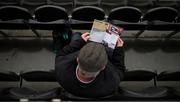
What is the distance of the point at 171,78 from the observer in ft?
8.32

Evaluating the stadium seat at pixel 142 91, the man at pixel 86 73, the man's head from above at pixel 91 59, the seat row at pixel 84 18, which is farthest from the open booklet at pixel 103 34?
the seat row at pixel 84 18

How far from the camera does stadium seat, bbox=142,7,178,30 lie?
8.93 feet

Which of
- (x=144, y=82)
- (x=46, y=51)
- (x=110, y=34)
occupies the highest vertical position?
(x=110, y=34)

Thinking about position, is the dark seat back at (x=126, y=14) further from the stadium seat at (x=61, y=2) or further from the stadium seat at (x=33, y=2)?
the stadium seat at (x=33, y=2)

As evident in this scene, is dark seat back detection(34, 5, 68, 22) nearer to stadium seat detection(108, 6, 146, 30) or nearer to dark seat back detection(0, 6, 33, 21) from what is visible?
dark seat back detection(0, 6, 33, 21)

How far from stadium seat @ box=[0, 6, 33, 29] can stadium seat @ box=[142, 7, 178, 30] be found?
1.13 m

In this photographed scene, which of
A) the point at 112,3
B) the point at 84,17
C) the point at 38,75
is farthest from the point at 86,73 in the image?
the point at 112,3

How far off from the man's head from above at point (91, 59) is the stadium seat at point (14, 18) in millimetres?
1497

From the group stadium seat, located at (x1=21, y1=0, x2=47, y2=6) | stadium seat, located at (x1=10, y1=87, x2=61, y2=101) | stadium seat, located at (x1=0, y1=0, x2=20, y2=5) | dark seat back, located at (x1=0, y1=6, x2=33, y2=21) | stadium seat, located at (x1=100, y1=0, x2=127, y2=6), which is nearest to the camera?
stadium seat, located at (x1=10, y1=87, x2=61, y2=101)

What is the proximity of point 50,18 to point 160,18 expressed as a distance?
106 centimetres

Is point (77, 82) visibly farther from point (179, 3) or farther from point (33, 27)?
point (179, 3)

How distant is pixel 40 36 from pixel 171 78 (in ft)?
4.82

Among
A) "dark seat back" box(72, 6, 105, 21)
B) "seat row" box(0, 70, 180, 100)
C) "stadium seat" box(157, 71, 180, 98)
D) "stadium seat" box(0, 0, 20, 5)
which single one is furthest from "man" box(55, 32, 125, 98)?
"stadium seat" box(0, 0, 20, 5)

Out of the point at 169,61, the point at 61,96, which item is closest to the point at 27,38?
the point at 61,96
